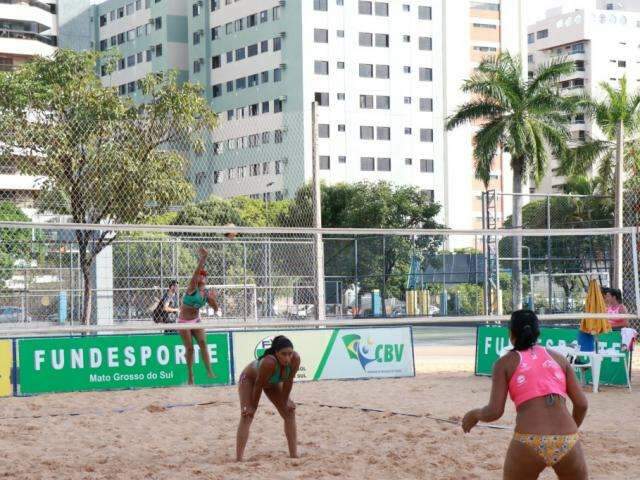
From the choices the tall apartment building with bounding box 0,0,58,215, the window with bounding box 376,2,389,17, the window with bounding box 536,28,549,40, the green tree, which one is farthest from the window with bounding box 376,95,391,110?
the green tree

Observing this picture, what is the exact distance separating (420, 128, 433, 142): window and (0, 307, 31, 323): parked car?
51.1 m

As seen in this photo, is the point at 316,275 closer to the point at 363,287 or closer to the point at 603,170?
the point at 363,287

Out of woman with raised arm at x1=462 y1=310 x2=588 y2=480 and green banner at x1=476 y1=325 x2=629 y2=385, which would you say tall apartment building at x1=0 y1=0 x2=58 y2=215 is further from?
woman with raised arm at x1=462 y1=310 x2=588 y2=480

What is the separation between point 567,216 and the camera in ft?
159

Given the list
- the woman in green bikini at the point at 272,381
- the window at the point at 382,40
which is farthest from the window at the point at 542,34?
the woman in green bikini at the point at 272,381

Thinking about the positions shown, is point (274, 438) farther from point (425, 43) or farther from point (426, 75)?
point (425, 43)

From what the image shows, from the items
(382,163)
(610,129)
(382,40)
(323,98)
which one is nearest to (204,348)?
(610,129)

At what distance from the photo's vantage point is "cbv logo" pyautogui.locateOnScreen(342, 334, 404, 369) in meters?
16.0

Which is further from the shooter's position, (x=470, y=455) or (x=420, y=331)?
(x=420, y=331)

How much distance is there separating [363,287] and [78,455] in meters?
20.2


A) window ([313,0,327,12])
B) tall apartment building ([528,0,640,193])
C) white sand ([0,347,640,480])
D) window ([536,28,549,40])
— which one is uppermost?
window ([536,28,549,40])

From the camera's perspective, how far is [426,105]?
7175cm

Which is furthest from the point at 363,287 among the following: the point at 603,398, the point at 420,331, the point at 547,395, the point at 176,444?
the point at 547,395

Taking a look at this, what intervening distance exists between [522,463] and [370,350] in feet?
35.0
